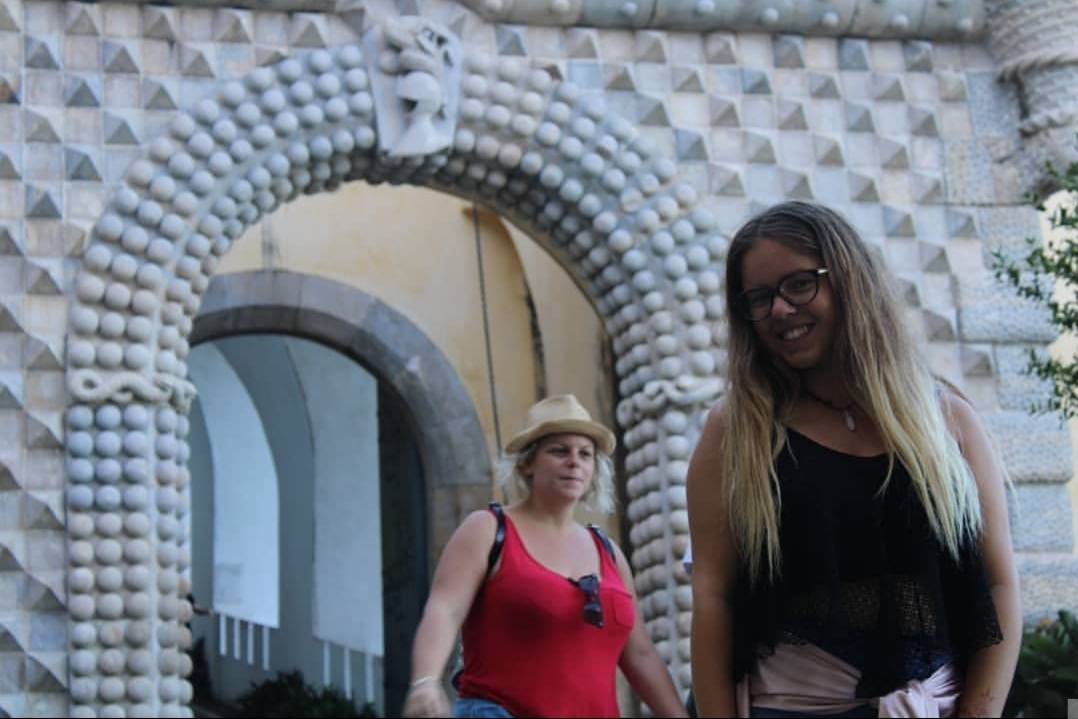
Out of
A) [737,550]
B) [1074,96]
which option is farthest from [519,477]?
[1074,96]

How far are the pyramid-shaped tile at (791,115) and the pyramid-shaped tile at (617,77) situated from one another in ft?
2.60

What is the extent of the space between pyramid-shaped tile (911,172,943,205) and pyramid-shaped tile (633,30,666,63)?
4.68 ft

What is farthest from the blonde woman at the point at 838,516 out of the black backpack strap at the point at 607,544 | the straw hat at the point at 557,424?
the straw hat at the point at 557,424

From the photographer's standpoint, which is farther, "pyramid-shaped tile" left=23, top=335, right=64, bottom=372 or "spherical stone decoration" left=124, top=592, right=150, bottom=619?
"pyramid-shaped tile" left=23, top=335, right=64, bottom=372

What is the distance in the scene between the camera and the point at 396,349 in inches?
519

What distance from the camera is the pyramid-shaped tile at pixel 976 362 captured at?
9891 millimetres

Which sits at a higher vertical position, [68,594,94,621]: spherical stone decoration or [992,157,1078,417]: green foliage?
[992,157,1078,417]: green foliage

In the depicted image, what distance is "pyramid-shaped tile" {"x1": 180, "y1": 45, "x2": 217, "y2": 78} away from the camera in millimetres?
9266

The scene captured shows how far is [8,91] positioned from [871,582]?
20.6ft

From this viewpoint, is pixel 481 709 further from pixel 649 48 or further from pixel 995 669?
pixel 649 48

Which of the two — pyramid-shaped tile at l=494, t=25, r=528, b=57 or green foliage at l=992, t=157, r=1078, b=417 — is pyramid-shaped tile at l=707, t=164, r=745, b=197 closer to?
pyramid-shaped tile at l=494, t=25, r=528, b=57

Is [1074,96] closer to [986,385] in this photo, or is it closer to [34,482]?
[986,385]

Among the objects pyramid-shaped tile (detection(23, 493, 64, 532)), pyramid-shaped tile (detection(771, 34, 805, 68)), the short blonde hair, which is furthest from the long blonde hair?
pyramid-shaped tile (detection(771, 34, 805, 68))

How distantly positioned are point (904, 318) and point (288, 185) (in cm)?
586
